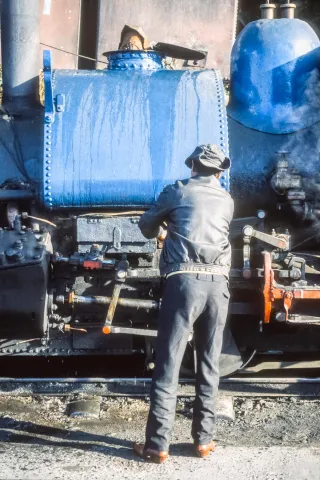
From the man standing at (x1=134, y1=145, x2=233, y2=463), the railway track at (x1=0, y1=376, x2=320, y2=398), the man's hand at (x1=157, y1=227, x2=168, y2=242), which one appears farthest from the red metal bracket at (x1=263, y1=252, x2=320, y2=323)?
the railway track at (x1=0, y1=376, x2=320, y2=398)

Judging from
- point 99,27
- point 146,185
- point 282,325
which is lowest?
point 282,325

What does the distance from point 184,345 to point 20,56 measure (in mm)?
2660

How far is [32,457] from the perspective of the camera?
4820 millimetres

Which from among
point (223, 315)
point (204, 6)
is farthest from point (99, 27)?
point (223, 315)

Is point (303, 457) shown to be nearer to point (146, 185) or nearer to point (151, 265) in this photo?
point (151, 265)

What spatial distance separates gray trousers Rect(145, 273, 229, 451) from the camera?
475 centimetres

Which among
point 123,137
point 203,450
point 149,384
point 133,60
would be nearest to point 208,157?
point 123,137

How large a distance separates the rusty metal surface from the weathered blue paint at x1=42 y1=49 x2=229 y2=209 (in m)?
4.59

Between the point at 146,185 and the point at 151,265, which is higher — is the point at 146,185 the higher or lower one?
the higher one

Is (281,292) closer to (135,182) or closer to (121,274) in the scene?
(121,274)

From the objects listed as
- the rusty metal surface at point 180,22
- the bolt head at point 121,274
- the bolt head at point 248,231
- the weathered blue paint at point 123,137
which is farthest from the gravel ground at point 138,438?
the rusty metal surface at point 180,22

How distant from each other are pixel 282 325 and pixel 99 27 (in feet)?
18.2

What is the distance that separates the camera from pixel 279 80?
5945mm

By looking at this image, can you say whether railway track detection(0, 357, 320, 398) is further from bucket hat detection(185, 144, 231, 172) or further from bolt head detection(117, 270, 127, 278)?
bucket hat detection(185, 144, 231, 172)
